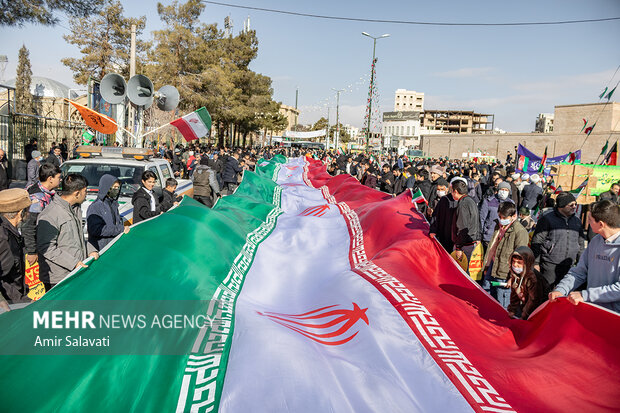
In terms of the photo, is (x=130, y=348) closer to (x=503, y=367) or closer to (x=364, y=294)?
(x=364, y=294)

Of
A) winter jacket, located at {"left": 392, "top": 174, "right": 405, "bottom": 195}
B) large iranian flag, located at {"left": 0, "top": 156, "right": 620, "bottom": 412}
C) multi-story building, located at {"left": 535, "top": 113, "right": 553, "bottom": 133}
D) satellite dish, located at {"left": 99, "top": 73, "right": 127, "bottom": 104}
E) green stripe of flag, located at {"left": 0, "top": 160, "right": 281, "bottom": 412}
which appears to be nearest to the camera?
green stripe of flag, located at {"left": 0, "top": 160, "right": 281, "bottom": 412}

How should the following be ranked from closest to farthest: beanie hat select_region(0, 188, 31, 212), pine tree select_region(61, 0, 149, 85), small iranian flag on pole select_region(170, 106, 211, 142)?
beanie hat select_region(0, 188, 31, 212), small iranian flag on pole select_region(170, 106, 211, 142), pine tree select_region(61, 0, 149, 85)

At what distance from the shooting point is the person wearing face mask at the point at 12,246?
13.2 feet

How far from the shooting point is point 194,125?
1305 cm

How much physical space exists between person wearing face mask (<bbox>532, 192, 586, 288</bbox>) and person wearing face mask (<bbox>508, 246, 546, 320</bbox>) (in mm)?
1466

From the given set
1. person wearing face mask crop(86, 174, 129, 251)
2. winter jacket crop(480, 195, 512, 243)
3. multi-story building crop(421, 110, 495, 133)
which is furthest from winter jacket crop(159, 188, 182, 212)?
multi-story building crop(421, 110, 495, 133)

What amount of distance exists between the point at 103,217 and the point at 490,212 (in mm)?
6359

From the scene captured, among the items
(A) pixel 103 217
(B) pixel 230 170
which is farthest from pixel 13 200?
(B) pixel 230 170

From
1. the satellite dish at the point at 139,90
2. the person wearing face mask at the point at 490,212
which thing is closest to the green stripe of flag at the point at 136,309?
the person wearing face mask at the point at 490,212

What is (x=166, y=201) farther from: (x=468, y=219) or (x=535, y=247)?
(x=535, y=247)

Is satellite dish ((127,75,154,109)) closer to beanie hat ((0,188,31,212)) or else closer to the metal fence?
the metal fence

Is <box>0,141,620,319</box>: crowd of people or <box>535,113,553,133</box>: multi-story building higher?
<box>535,113,553,133</box>: multi-story building

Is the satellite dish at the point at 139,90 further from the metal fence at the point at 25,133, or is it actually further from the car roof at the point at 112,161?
the metal fence at the point at 25,133

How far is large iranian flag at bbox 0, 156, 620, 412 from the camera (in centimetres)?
298
